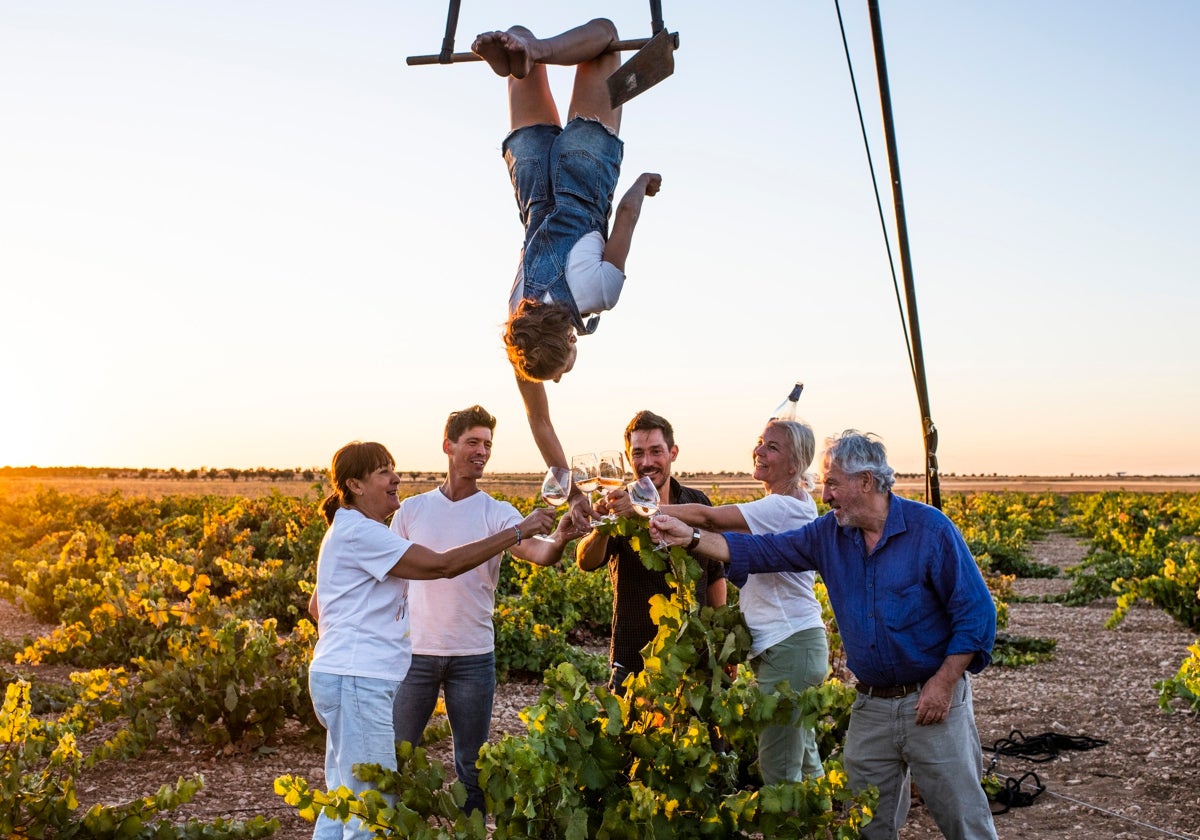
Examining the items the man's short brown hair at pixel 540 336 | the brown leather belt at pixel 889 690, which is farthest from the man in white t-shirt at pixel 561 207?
the brown leather belt at pixel 889 690

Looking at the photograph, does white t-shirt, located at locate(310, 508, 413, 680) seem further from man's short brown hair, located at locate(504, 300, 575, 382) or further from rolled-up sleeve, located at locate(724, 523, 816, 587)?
rolled-up sleeve, located at locate(724, 523, 816, 587)

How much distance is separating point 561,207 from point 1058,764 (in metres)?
5.93

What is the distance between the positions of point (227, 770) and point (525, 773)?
170 inches

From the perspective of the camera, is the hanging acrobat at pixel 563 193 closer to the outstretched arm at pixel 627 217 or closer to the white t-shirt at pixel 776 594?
the outstretched arm at pixel 627 217

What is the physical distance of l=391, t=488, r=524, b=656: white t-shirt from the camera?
467 centimetres

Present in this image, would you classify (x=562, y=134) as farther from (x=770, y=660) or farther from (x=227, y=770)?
(x=227, y=770)

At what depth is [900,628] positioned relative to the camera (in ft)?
13.0

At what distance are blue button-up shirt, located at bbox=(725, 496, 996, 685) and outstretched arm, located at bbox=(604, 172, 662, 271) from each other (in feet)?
4.77

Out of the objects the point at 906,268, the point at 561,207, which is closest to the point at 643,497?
the point at 561,207

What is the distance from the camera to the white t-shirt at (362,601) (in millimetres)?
3977

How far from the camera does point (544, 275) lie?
3.95 metres

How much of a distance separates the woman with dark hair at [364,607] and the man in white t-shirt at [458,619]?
0.49 m

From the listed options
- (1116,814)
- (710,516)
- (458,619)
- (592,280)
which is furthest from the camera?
(1116,814)

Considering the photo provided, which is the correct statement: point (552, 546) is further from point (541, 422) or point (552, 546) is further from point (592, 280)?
point (592, 280)
